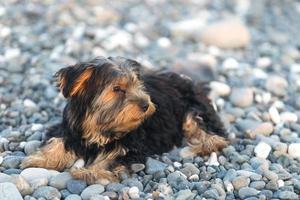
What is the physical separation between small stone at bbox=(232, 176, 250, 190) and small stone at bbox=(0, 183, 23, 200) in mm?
1958

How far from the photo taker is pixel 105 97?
6.11 meters

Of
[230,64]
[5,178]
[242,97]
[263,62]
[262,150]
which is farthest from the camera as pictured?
[263,62]

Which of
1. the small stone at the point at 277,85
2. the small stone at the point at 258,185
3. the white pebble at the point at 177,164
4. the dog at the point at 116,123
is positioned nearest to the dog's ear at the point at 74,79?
the dog at the point at 116,123

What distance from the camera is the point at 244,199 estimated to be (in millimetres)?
5973

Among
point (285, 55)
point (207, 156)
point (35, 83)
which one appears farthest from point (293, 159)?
point (285, 55)

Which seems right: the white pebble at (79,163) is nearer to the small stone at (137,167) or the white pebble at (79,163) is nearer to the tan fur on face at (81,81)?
the small stone at (137,167)

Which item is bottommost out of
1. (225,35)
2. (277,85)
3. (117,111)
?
(277,85)

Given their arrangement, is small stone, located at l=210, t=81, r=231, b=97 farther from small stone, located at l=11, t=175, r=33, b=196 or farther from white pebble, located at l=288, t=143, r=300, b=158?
small stone, located at l=11, t=175, r=33, b=196

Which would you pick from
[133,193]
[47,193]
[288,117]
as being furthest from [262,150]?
[47,193]

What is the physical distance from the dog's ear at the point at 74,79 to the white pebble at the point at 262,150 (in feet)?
6.69

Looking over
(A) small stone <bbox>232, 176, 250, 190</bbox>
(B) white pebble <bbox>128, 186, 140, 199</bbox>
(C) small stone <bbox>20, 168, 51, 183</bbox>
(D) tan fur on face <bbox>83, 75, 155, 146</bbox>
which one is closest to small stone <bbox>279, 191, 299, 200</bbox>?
(A) small stone <bbox>232, 176, 250, 190</bbox>

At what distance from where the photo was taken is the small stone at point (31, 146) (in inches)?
271

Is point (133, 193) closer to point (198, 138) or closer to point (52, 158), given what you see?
point (52, 158)

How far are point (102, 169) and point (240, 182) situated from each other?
1295 mm
